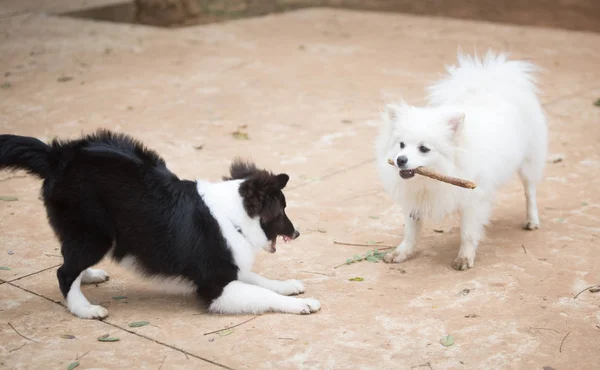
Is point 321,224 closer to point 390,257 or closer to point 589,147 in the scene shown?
point 390,257

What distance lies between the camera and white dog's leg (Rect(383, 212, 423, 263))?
464 cm

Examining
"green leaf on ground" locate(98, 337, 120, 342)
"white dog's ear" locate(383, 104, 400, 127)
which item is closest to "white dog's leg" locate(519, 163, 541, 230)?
"white dog's ear" locate(383, 104, 400, 127)

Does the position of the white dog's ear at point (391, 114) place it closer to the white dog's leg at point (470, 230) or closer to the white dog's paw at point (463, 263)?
the white dog's leg at point (470, 230)

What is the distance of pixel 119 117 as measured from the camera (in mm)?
7328

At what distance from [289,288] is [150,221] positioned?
2.78 feet

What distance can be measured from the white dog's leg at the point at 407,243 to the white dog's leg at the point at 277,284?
28.6 inches

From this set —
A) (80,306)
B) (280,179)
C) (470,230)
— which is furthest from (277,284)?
(470,230)

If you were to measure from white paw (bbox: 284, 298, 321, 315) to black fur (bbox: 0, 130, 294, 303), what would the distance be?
35cm

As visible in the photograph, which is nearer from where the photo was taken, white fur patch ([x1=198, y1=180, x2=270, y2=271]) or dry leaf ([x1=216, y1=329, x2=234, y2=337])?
dry leaf ([x1=216, y1=329, x2=234, y2=337])

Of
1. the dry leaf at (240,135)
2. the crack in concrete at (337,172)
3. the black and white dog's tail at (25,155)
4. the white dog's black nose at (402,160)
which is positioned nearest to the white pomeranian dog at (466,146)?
the white dog's black nose at (402,160)

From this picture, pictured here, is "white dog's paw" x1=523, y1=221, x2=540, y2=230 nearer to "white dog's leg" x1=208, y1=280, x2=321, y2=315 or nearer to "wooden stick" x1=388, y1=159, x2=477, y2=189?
"wooden stick" x1=388, y1=159, x2=477, y2=189

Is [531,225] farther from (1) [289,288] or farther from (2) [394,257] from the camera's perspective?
(1) [289,288]

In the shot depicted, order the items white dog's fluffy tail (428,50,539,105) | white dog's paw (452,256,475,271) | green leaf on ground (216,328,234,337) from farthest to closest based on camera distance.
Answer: white dog's fluffy tail (428,50,539,105)
white dog's paw (452,256,475,271)
green leaf on ground (216,328,234,337)

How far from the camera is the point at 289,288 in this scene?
414cm
